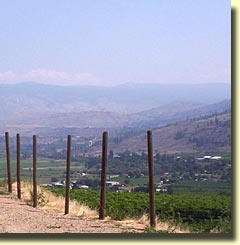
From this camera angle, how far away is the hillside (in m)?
65.8

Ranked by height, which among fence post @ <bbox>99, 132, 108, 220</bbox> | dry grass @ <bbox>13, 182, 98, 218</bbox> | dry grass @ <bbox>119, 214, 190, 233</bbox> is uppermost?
fence post @ <bbox>99, 132, 108, 220</bbox>

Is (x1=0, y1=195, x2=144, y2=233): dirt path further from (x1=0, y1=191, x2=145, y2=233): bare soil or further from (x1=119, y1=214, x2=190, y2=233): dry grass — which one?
(x1=119, y1=214, x2=190, y2=233): dry grass

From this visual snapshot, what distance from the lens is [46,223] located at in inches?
424

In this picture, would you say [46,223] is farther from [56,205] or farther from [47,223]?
[56,205]

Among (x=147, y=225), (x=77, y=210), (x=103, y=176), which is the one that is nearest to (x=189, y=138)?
(x=77, y=210)

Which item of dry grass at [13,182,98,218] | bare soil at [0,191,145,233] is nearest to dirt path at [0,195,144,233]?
bare soil at [0,191,145,233]

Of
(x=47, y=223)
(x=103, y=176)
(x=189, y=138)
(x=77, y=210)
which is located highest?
(x=189, y=138)

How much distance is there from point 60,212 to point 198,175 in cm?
3157

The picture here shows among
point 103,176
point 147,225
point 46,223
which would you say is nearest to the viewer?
point 147,225

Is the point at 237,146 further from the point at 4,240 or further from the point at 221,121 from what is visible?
the point at 221,121

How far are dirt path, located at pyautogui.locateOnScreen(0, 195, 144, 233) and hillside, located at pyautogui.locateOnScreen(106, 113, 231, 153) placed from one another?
46.7m

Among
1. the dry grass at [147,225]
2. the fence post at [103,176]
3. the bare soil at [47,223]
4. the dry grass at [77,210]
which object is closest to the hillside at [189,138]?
the dry grass at [77,210]

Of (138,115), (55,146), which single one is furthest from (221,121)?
(138,115)

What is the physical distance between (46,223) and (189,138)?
65.4m
